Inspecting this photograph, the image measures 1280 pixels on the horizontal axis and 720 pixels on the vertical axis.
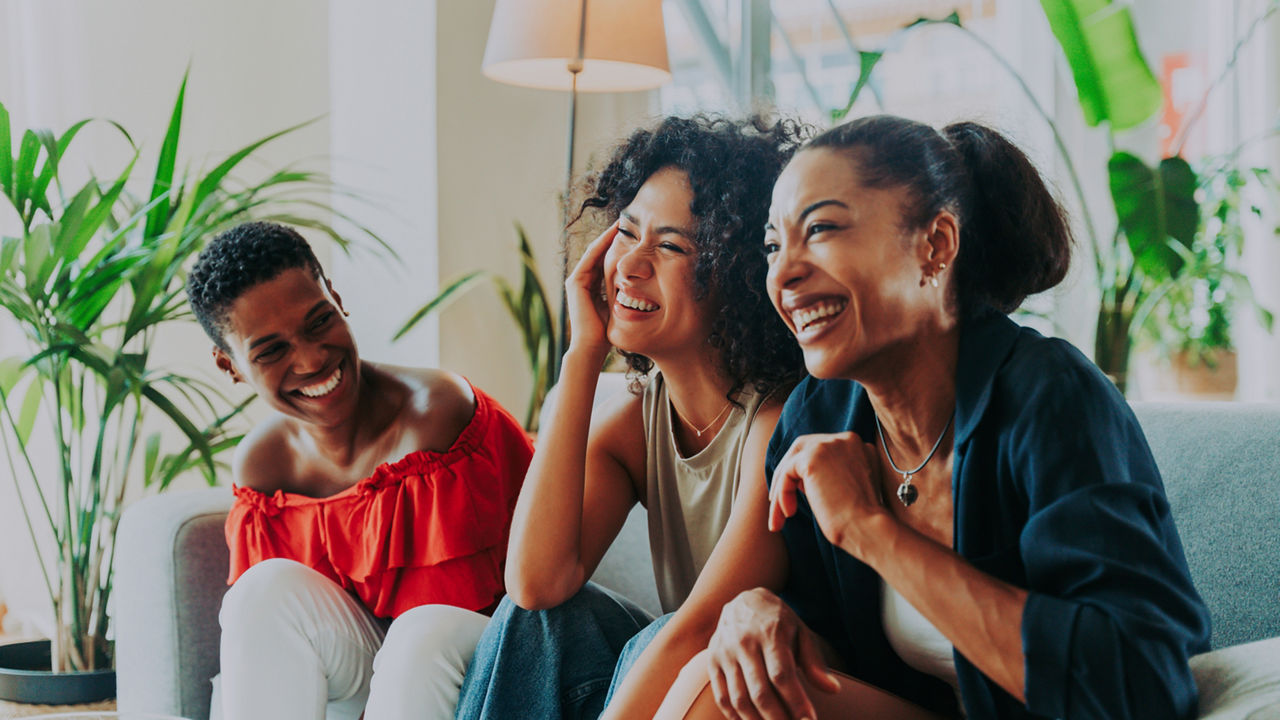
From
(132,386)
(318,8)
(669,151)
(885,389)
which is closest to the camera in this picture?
(885,389)

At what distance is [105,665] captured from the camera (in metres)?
2.45

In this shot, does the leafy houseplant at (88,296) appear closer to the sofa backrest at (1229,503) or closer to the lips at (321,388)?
the lips at (321,388)

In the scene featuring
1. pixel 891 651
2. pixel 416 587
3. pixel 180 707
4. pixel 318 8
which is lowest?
pixel 180 707

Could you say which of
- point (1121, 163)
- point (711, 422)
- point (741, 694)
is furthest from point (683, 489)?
point (1121, 163)

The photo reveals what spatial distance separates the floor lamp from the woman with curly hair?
92 centimetres

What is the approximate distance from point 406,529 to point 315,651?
215 millimetres

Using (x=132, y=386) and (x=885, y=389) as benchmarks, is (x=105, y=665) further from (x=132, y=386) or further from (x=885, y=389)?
(x=885, y=389)

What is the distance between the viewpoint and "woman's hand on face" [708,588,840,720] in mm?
1081

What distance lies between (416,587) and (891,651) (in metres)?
0.75

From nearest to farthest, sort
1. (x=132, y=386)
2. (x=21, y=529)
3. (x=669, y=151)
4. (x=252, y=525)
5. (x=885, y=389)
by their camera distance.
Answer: (x=885, y=389)
(x=669, y=151)
(x=252, y=525)
(x=132, y=386)
(x=21, y=529)

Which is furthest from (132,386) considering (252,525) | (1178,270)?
(1178,270)

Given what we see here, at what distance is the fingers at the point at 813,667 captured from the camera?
3.62ft

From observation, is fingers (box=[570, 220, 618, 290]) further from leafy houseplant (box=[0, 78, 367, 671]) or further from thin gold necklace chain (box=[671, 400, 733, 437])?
leafy houseplant (box=[0, 78, 367, 671])

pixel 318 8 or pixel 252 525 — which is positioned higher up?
pixel 318 8
